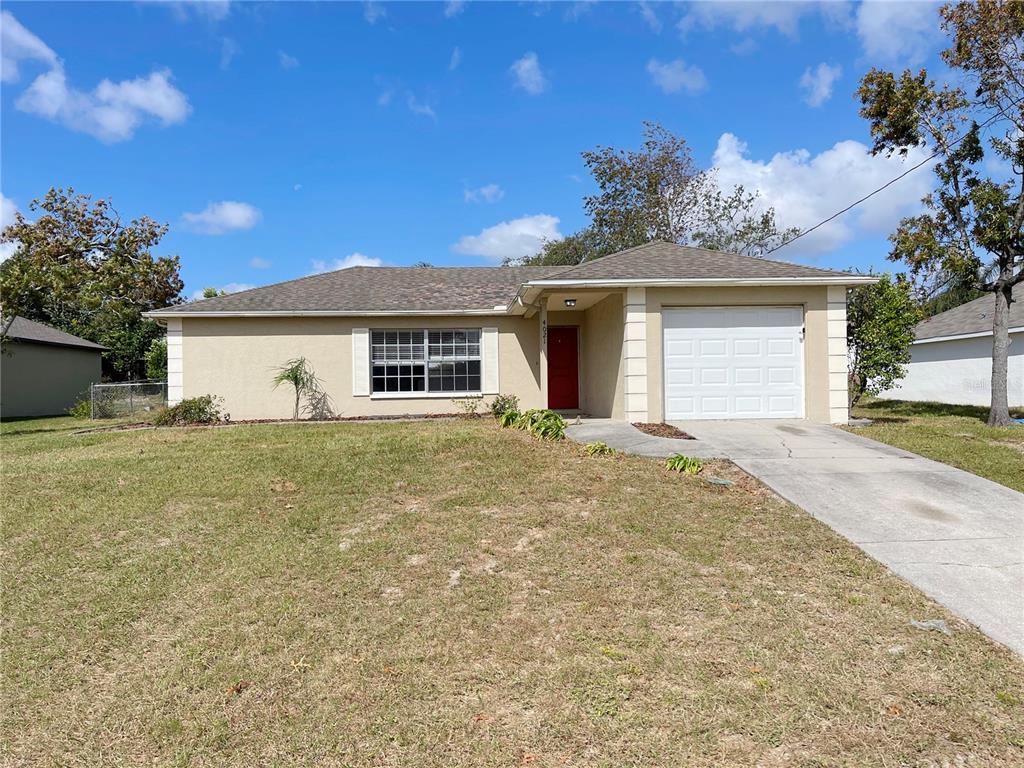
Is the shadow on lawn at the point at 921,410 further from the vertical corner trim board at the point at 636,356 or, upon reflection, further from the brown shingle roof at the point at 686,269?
the vertical corner trim board at the point at 636,356

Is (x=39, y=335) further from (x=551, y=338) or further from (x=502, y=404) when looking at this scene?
(x=551, y=338)

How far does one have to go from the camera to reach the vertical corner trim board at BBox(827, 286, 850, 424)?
427 inches

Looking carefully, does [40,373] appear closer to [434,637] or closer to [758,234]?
[434,637]

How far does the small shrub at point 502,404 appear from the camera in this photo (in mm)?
13820

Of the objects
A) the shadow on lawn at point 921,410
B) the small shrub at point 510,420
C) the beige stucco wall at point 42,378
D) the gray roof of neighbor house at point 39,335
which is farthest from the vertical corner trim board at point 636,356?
the gray roof of neighbor house at point 39,335

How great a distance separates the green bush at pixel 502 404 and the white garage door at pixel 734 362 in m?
4.17

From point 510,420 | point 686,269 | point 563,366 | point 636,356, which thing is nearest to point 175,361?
point 510,420

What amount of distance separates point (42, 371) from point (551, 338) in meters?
20.6

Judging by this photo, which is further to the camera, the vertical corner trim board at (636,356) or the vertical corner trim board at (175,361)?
the vertical corner trim board at (175,361)

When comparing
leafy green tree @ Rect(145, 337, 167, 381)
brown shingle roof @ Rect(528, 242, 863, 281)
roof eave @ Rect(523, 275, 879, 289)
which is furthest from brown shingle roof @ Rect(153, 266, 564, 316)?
leafy green tree @ Rect(145, 337, 167, 381)

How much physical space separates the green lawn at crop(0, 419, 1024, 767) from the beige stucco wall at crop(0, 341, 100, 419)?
19635 millimetres

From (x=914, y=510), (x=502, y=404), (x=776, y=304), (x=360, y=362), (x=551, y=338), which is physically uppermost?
(x=776, y=304)

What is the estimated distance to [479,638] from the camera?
3678 mm

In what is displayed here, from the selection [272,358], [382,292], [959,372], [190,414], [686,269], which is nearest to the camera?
[686,269]
